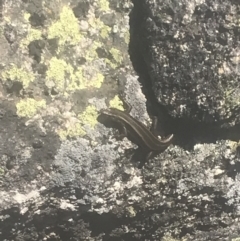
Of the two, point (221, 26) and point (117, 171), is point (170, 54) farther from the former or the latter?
point (117, 171)

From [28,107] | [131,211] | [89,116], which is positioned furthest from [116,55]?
[131,211]

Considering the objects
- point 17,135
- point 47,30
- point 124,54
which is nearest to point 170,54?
point 124,54

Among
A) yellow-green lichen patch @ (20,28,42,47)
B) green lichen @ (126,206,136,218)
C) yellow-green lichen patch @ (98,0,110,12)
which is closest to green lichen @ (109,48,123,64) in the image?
yellow-green lichen patch @ (98,0,110,12)

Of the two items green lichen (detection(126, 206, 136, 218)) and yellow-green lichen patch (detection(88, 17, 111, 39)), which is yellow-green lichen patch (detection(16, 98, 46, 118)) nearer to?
yellow-green lichen patch (detection(88, 17, 111, 39))

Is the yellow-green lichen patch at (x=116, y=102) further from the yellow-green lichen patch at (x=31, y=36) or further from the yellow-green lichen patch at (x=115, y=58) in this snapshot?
the yellow-green lichen patch at (x=31, y=36)

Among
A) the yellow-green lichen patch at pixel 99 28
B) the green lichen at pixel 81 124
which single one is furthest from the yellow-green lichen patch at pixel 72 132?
the yellow-green lichen patch at pixel 99 28

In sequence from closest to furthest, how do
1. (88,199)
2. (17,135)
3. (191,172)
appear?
(17,135) → (88,199) → (191,172)

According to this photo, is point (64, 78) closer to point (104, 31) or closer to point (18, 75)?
point (18, 75)
